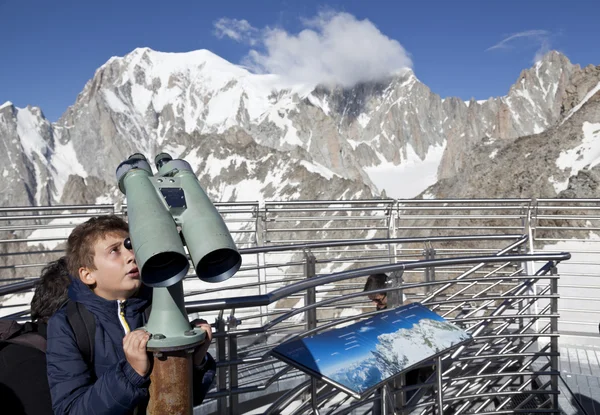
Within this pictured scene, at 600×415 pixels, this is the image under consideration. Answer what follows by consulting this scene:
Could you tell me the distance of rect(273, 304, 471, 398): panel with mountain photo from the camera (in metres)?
1.99

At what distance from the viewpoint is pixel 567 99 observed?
32000 millimetres

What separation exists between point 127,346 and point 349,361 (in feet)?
2.94

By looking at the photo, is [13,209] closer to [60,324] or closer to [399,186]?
[60,324]

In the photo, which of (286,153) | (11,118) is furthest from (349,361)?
(11,118)

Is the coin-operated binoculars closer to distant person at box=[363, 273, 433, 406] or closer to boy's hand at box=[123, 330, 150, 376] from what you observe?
boy's hand at box=[123, 330, 150, 376]

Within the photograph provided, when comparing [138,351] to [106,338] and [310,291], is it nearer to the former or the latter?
[106,338]

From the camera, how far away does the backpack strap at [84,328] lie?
1.66 metres

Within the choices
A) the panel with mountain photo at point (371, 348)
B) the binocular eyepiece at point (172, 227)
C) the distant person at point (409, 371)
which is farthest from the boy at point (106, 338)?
the distant person at point (409, 371)

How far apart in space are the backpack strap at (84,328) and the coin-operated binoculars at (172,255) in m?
0.28

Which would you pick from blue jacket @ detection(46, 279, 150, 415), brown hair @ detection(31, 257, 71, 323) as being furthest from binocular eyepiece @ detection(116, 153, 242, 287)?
brown hair @ detection(31, 257, 71, 323)

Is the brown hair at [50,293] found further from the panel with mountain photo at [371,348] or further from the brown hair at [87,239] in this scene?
the panel with mountain photo at [371,348]

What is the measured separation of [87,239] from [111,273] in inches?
5.9

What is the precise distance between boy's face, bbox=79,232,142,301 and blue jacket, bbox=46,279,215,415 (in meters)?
0.05

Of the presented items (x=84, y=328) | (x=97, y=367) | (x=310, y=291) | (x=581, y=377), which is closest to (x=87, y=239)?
(x=84, y=328)
